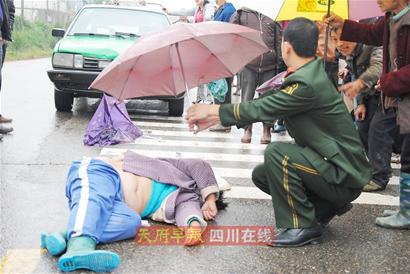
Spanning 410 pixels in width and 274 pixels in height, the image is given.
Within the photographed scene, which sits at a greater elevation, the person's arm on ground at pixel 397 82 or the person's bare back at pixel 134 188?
the person's arm on ground at pixel 397 82

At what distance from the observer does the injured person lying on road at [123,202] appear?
9.92 feet

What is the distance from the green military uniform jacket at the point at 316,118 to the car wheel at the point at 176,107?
18.2 ft

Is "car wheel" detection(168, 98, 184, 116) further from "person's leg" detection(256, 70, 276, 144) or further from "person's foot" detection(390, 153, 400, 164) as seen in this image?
"person's foot" detection(390, 153, 400, 164)

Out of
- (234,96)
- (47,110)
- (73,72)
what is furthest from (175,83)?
(234,96)

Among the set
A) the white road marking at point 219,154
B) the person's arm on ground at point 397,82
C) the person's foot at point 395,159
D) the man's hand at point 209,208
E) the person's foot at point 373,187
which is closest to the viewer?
the person's arm on ground at point 397,82

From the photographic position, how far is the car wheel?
29.4 feet

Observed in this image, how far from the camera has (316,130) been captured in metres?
3.43

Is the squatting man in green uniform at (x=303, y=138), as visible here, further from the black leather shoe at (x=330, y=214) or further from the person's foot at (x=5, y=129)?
the person's foot at (x=5, y=129)

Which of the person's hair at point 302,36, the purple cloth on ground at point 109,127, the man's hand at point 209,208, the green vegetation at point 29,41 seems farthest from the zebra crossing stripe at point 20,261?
the green vegetation at point 29,41

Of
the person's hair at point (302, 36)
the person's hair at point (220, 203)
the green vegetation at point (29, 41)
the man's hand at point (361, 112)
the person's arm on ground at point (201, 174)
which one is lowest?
the green vegetation at point (29, 41)

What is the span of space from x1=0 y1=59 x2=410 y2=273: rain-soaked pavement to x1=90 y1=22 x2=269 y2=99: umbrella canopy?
1.03 meters

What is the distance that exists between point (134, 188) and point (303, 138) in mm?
1196

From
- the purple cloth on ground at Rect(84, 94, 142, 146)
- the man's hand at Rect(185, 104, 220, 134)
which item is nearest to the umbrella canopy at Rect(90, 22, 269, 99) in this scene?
the man's hand at Rect(185, 104, 220, 134)

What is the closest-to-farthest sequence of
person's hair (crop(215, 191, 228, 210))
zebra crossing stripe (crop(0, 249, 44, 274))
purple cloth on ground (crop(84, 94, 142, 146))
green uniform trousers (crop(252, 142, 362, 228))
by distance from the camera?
zebra crossing stripe (crop(0, 249, 44, 274)) < green uniform trousers (crop(252, 142, 362, 228)) < person's hair (crop(215, 191, 228, 210)) < purple cloth on ground (crop(84, 94, 142, 146))
